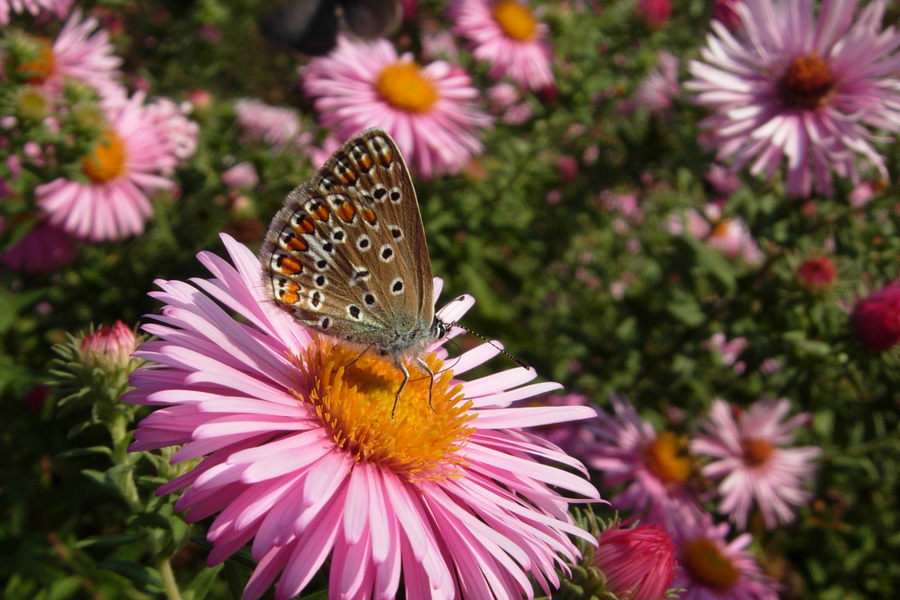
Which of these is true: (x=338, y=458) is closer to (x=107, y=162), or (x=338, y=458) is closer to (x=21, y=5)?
(x=107, y=162)

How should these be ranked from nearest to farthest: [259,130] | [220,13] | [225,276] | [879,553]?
[225,276]
[879,553]
[220,13]
[259,130]

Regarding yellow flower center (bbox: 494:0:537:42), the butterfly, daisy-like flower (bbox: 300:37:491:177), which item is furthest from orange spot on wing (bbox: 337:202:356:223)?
yellow flower center (bbox: 494:0:537:42)

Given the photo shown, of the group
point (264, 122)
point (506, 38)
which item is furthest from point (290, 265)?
point (264, 122)

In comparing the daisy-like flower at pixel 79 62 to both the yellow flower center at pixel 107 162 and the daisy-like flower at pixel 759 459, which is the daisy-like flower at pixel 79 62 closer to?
the yellow flower center at pixel 107 162

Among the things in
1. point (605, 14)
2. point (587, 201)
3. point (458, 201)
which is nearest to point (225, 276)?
point (458, 201)

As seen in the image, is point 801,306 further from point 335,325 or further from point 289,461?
point 289,461

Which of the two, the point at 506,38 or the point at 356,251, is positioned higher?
the point at 506,38

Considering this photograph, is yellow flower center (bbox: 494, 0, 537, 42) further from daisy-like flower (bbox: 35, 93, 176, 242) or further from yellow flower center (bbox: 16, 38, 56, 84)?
yellow flower center (bbox: 16, 38, 56, 84)
